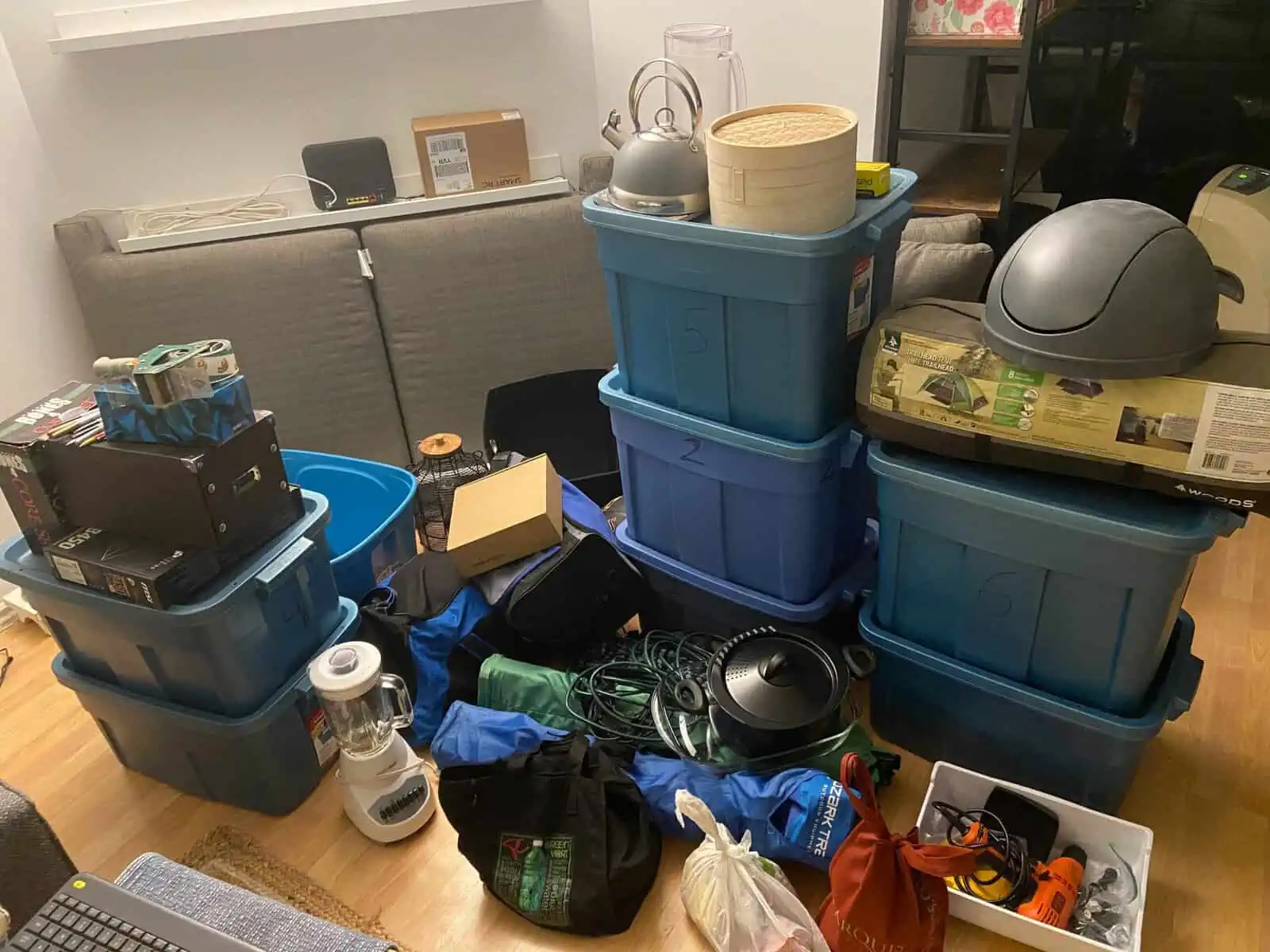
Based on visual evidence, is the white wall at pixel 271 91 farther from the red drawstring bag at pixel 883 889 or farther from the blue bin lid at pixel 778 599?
the red drawstring bag at pixel 883 889

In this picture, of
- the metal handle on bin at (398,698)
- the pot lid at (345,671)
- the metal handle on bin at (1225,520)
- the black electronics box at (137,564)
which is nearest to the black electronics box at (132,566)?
the black electronics box at (137,564)

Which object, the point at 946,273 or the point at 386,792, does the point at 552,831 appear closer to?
the point at 386,792

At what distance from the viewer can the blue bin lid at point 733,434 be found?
1527mm

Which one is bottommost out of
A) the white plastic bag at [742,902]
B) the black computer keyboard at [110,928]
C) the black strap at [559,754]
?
the white plastic bag at [742,902]

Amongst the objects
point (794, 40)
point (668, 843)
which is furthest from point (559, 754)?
point (794, 40)

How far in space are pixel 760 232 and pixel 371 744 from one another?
41.6 inches

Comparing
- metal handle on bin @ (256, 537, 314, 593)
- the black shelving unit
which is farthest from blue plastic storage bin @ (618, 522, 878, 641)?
the black shelving unit

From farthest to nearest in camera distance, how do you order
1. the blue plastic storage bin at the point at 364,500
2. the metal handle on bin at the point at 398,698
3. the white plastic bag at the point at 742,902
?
the blue plastic storage bin at the point at 364,500, the metal handle on bin at the point at 398,698, the white plastic bag at the point at 742,902

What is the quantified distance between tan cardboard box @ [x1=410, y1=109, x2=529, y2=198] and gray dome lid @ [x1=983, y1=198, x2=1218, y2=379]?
5.05 feet

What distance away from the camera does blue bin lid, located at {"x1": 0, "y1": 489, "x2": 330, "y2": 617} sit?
1.45m

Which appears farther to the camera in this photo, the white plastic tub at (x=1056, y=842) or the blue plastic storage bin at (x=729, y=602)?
the blue plastic storage bin at (x=729, y=602)

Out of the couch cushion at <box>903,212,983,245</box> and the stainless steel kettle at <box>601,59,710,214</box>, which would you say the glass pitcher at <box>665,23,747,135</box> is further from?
the stainless steel kettle at <box>601,59,710,214</box>

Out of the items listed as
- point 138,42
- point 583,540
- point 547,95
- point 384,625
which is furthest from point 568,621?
point 138,42

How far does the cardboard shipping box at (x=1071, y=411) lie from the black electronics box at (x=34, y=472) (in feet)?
4.27
